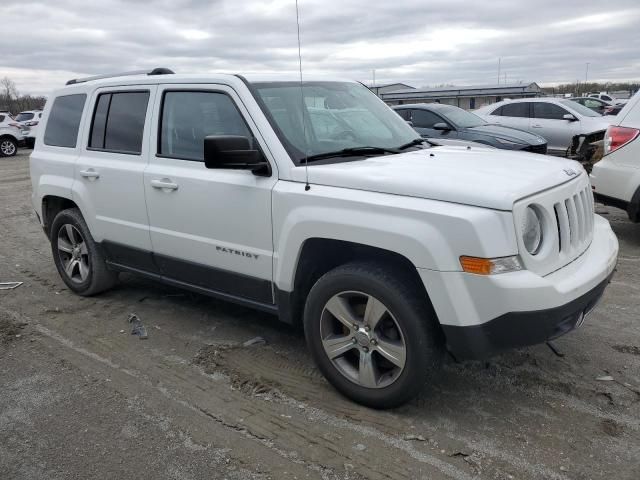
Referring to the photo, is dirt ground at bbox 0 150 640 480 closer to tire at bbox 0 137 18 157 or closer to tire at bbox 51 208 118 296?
tire at bbox 51 208 118 296

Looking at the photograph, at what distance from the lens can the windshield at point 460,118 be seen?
1055 centimetres

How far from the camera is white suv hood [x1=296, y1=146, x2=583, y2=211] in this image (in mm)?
2822

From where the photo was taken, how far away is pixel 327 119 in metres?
4.00

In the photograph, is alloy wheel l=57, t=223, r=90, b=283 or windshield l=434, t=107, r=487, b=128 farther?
windshield l=434, t=107, r=487, b=128

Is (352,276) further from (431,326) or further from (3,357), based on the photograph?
(3,357)

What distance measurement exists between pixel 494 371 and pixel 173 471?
2090 mm

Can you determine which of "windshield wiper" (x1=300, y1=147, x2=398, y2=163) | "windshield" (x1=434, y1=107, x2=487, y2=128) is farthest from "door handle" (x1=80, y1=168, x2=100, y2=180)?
"windshield" (x1=434, y1=107, x2=487, y2=128)

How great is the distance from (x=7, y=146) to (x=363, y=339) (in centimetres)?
2272

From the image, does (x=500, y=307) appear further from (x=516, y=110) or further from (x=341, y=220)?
(x=516, y=110)

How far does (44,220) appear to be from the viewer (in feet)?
18.2

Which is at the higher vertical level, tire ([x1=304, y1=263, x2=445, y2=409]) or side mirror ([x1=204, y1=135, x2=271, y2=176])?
side mirror ([x1=204, y1=135, x2=271, y2=176])

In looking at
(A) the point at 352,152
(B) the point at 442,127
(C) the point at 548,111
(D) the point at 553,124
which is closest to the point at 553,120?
(D) the point at 553,124

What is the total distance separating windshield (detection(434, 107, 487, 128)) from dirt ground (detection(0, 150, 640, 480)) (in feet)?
20.8

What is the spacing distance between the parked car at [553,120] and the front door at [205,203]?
1039 cm
